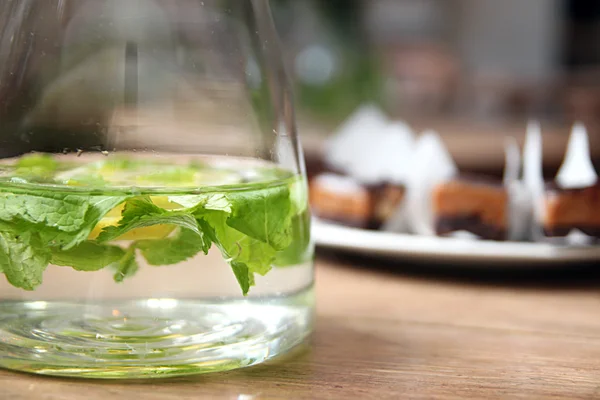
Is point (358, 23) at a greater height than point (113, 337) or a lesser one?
greater

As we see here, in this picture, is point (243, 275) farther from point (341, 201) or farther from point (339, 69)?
Result: point (339, 69)

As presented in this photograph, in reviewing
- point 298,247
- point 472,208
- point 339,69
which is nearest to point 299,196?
point 298,247

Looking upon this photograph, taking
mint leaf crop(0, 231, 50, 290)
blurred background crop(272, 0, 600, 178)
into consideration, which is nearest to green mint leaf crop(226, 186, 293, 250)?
mint leaf crop(0, 231, 50, 290)

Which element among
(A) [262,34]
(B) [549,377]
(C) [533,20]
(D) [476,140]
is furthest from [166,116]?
(C) [533,20]

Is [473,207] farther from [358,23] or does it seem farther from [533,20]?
[533,20]

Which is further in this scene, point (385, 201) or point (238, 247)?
point (385, 201)

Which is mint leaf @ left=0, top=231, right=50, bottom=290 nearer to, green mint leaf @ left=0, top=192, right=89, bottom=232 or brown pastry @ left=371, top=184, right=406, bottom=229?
green mint leaf @ left=0, top=192, right=89, bottom=232

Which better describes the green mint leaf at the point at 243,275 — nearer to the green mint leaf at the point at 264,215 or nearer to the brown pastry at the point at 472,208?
the green mint leaf at the point at 264,215
